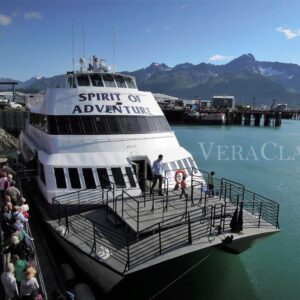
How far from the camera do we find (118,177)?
12.3 m

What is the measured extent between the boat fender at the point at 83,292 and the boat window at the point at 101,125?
19.2ft

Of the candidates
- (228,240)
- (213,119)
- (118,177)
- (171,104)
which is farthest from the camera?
(171,104)

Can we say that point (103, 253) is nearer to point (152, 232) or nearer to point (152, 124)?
A: point (152, 232)

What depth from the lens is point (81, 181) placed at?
12016 millimetres

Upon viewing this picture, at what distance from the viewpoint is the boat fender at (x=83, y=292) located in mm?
9336

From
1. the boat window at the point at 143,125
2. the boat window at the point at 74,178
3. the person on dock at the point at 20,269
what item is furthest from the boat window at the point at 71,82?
the person on dock at the point at 20,269

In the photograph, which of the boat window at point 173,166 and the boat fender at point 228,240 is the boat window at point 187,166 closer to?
the boat window at point 173,166

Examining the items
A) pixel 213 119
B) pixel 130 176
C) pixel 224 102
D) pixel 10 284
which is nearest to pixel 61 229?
pixel 130 176

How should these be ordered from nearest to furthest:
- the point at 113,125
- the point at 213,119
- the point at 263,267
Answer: the point at 113,125 → the point at 263,267 → the point at 213,119

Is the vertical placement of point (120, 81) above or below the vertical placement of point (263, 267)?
above

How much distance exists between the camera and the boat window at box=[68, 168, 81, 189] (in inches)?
471

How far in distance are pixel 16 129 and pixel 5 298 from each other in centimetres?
5156

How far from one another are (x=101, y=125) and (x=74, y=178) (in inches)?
102

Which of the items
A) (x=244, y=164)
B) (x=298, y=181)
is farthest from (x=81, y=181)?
(x=244, y=164)
